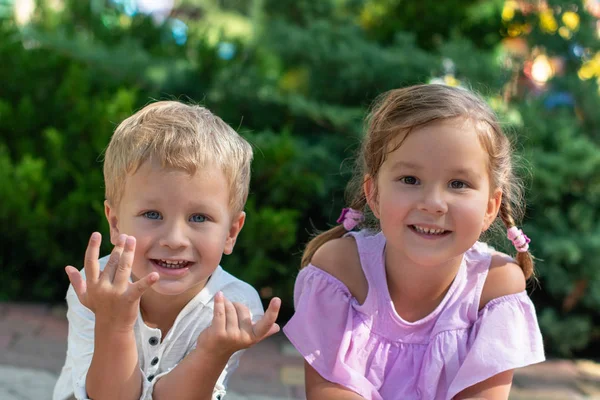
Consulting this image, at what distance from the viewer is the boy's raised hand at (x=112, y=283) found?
1871mm

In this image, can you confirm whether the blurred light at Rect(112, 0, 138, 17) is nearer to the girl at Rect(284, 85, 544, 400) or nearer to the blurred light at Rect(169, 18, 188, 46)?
the blurred light at Rect(169, 18, 188, 46)

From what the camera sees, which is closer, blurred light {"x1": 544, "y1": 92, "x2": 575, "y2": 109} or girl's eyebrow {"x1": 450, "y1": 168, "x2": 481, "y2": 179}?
girl's eyebrow {"x1": 450, "y1": 168, "x2": 481, "y2": 179}

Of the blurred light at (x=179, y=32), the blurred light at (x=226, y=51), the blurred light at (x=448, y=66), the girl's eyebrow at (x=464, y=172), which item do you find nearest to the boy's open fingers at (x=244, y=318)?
the girl's eyebrow at (x=464, y=172)

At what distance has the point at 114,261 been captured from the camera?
1891 mm

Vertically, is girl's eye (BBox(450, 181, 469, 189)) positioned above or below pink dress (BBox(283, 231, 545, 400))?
above

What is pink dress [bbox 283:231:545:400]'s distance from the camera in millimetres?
2244

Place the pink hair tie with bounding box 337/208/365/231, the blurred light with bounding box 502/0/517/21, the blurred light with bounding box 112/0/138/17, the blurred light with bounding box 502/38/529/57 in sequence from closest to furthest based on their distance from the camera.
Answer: the pink hair tie with bounding box 337/208/365/231 < the blurred light with bounding box 502/38/529/57 < the blurred light with bounding box 502/0/517/21 < the blurred light with bounding box 112/0/138/17

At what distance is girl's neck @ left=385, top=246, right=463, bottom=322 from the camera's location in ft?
7.57

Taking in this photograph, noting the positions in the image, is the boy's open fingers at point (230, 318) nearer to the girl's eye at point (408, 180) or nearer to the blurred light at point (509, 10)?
the girl's eye at point (408, 180)

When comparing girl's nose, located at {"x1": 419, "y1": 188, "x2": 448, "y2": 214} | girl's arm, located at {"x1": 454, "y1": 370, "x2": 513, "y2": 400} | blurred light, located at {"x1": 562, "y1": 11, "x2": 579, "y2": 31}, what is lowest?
girl's arm, located at {"x1": 454, "y1": 370, "x2": 513, "y2": 400}

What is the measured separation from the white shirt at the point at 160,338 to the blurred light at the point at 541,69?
252 centimetres

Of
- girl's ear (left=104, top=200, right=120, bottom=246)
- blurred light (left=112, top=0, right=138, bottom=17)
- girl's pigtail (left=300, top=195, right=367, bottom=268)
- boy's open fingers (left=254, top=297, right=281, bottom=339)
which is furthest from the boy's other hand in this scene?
blurred light (left=112, top=0, right=138, bottom=17)

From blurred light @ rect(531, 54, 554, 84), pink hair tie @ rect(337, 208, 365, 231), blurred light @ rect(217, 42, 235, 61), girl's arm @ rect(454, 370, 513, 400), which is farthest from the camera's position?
blurred light @ rect(217, 42, 235, 61)

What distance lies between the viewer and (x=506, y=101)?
162 inches
